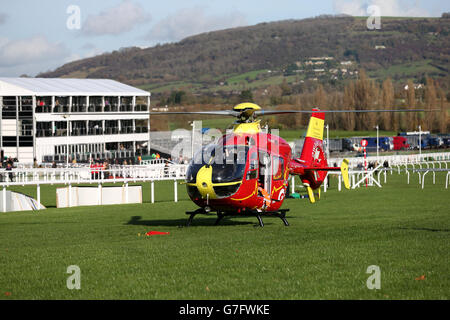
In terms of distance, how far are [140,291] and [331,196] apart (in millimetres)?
23866

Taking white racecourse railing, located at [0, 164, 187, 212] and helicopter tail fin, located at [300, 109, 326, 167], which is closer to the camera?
helicopter tail fin, located at [300, 109, 326, 167]

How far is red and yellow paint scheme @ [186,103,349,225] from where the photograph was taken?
16047mm

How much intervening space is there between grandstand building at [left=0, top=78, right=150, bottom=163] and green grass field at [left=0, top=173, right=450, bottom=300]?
129 feet

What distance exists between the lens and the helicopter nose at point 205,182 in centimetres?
1591

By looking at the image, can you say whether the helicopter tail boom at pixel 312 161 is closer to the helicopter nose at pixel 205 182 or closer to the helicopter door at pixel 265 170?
the helicopter door at pixel 265 170

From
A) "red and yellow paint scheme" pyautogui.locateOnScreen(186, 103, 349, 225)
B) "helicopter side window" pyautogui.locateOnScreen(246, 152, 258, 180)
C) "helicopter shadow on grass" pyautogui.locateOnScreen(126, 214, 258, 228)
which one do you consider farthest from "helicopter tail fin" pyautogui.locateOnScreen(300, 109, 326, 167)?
"helicopter side window" pyautogui.locateOnScreen(246, 152, 258, 180)

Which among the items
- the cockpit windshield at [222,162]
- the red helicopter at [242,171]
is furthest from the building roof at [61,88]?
the cockpit windshield at [222,162]

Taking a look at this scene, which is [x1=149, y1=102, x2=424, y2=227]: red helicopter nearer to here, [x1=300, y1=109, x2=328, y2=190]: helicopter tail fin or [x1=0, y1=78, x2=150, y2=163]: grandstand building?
[x1=300, y1=109, x2=328, y2=190]: helicopter tail fin

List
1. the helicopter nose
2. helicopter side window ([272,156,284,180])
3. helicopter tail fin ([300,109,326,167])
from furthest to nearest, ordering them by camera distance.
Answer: helicopter tail fin ([300,109,326,167]) < helicopter side window ([272,156,284,180]) < the helicopter nose

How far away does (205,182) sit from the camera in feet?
52.2

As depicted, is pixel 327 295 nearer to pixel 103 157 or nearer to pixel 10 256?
pixel 10 256

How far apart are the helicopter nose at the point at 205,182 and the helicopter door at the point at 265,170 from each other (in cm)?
157

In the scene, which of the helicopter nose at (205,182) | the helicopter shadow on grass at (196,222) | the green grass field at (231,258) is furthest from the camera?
the helicopter shadow on grass at (196,222)
